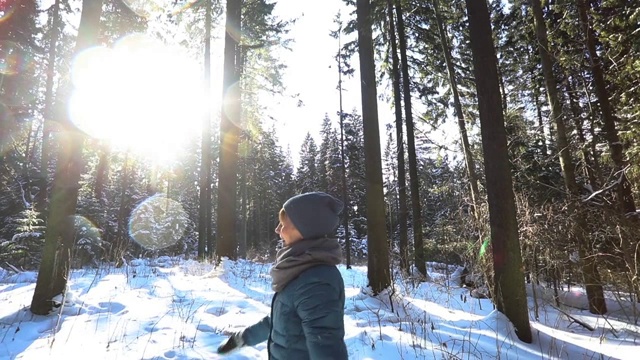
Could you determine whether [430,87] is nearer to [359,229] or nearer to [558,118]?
[558,118]

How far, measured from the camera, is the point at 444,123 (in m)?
15.6

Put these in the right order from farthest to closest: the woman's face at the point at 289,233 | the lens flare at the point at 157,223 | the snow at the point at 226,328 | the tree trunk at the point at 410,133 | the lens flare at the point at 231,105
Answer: the lens flare at the point at 157,223 → the tree trunk at the point at 410,133 → the lens flare at the point at 231,105 → the snow at the point at 226,328 → the woman's face at the point at 289,233

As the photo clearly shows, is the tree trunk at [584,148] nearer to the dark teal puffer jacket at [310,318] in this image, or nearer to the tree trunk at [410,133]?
the tree trunk at [410,133]

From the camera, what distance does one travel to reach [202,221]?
18.6 meters

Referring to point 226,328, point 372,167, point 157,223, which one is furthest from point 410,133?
point 157,223

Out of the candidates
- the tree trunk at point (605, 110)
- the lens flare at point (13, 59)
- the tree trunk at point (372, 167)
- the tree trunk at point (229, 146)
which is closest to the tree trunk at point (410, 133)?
the tree trunk at point (605, 110)

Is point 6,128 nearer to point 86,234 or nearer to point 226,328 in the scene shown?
point 86,234

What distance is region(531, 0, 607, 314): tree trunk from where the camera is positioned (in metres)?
7.08

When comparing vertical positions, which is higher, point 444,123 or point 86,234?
point 444,123

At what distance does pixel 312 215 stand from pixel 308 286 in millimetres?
369

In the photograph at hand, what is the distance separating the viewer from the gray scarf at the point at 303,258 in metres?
1.96

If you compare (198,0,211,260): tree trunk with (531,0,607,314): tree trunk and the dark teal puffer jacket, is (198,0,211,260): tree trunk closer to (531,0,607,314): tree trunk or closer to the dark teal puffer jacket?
(531,0,607,314): tree trunk

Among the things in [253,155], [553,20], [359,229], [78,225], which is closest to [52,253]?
[78,225]

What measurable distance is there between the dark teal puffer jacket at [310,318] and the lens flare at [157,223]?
28.9 metres
